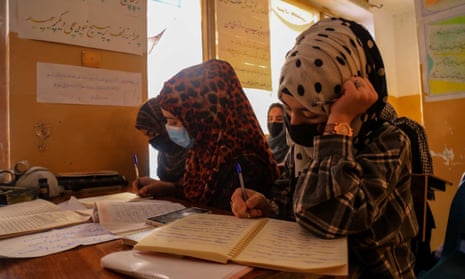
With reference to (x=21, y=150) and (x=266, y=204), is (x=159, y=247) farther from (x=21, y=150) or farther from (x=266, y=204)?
(x=21, y=150)

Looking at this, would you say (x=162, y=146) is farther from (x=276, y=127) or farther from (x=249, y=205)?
(x=276, y=127)

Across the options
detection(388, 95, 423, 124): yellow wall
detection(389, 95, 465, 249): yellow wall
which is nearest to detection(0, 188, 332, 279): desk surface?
detection(389, 95, 465, 249): yellow wall

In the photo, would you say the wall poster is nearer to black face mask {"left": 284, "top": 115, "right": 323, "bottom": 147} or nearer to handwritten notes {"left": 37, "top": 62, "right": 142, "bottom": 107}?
black face mask {"left": 284, "top": 115, "right": 323, "bottom": 147}

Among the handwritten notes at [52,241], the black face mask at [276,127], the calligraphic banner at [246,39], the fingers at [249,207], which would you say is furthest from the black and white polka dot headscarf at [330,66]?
the black face mask at [276,127]

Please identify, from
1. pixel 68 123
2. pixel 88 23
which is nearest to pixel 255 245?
pixel 68 123

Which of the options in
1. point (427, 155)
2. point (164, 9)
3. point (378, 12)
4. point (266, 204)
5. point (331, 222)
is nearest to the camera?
point (331, 222)

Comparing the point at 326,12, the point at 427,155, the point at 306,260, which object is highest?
the point at 326,12

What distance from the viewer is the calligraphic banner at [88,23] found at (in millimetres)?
1427

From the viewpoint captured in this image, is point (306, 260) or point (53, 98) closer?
point (306, 260)

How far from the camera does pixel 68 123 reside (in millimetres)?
1513

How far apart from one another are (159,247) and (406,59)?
4.04m

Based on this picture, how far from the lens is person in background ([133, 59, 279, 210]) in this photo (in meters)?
1.10

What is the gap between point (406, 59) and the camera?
3688 millimetres

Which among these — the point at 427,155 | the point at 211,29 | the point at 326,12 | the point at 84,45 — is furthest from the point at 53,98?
the point at 326,12
